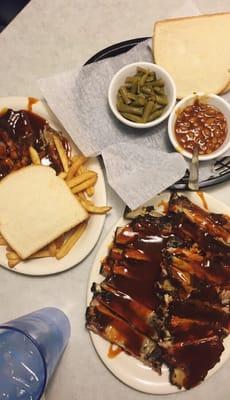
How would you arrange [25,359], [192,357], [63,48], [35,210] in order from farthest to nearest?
[63,48]
[35,210]
[192,357]
[25,359]

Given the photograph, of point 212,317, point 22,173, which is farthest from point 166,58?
point 212,317

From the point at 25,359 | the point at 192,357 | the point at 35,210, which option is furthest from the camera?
the point at 35,210

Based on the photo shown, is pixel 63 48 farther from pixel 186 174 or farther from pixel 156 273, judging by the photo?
pixel 156 273

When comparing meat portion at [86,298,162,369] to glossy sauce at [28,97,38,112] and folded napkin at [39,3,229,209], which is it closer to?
folded napkin at [39,3,229,209]

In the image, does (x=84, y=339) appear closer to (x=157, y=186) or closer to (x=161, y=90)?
(x=157, y=186)

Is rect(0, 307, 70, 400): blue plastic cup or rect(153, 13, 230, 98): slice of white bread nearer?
rect(0, 307, 70, 400): blue plastic cup

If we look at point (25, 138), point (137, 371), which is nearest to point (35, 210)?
point (25, 138)

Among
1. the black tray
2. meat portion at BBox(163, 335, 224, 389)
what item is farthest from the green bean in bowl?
meat portion at BBox(163, 335, 224, 389)
